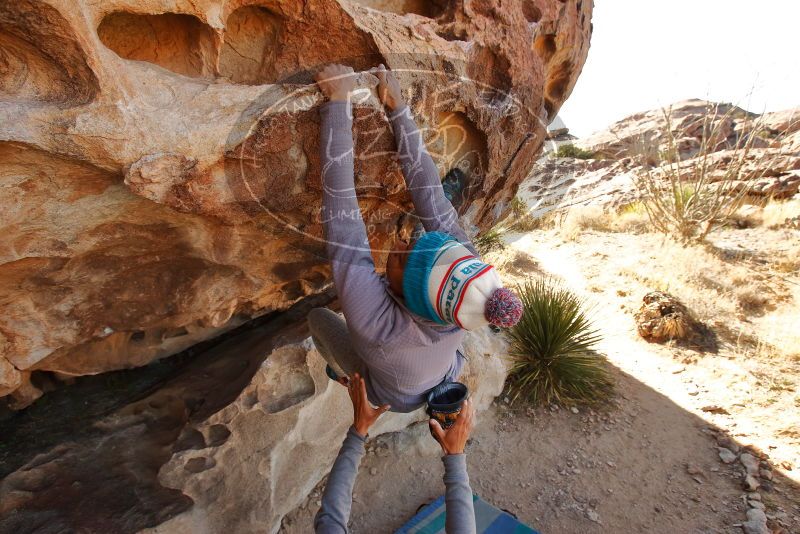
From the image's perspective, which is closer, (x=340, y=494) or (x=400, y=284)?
(x=400, y=284)

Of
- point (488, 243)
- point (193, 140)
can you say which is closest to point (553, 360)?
point (193, 140)

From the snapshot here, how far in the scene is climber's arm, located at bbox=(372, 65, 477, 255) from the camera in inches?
86.4

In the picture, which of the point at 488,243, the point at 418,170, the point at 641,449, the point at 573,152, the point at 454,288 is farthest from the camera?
the point at 573,152

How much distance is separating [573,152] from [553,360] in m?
12.8

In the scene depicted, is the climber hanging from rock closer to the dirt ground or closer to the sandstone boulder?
the sandstone boulder

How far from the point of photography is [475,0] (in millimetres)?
2492

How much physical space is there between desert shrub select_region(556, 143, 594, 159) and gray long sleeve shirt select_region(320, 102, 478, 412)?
568 inches

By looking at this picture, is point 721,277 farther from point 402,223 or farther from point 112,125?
point 112,125

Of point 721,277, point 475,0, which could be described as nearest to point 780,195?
point 721,277

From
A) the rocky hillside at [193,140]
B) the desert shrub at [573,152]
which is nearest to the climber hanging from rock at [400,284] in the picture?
the rocky hillside at [193,140]

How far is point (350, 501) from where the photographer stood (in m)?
1.80

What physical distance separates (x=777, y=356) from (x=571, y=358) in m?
2.38

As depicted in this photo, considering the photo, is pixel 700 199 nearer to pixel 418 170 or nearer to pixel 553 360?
pixel 553 360

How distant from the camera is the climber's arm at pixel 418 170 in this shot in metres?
2.19
